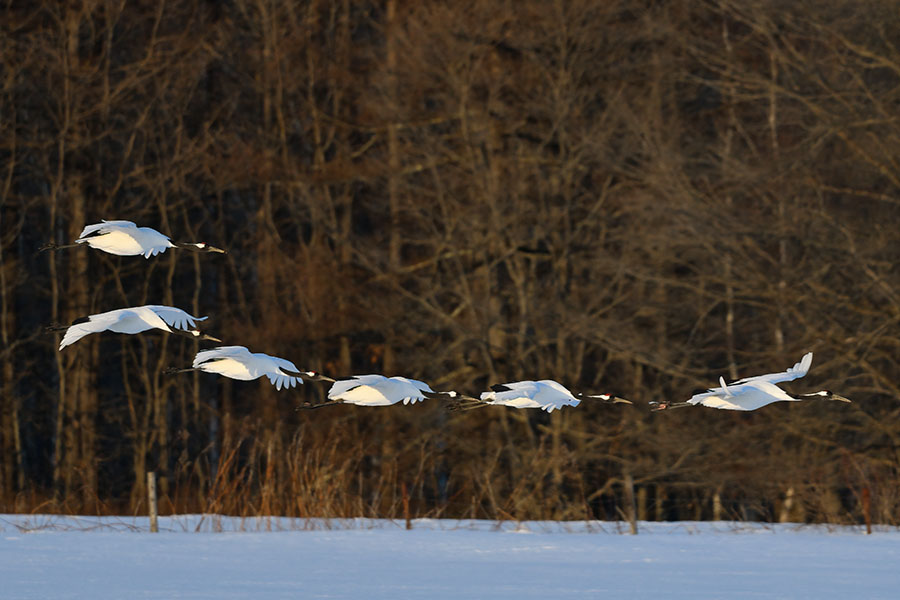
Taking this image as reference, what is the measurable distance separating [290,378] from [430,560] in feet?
21.1

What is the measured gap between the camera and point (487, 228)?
15.7 metres

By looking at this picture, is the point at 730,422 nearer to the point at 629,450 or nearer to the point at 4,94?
the point at 629,450

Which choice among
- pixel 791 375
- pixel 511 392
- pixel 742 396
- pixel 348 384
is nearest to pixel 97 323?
pixel 348 384

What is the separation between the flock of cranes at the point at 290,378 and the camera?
86.6 inches

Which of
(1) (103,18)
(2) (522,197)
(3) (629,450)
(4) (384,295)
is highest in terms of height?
(1) (103,18)

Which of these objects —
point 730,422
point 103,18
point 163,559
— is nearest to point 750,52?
point 730,422

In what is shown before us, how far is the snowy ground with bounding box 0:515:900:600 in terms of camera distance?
699 cm

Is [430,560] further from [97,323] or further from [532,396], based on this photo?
[97,323]

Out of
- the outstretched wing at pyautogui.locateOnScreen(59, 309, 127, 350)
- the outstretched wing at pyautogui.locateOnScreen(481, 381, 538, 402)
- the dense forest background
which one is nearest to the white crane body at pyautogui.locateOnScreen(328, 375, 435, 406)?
the outstretched wing at pyautogui.locateOnScreen(481, 381, 538, 402)

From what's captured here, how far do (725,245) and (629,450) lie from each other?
108 inches

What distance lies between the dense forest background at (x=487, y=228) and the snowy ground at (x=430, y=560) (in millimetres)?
2625

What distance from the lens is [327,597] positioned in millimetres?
6695

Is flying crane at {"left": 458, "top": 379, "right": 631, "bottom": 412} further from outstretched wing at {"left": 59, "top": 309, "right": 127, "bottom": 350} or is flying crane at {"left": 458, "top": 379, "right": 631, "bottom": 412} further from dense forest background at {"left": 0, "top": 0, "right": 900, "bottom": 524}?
dense forest background at {"left": 0, "top": 0, "right": 900, "bottom": 524}

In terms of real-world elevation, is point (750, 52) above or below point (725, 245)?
above
